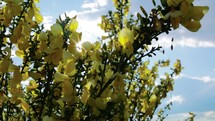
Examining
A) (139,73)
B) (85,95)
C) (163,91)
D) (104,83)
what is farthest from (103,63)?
(163,91)

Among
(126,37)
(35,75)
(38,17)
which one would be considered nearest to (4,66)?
(35,75)

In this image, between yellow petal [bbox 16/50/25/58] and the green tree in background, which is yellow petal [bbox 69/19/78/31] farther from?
yellow petal [bbox 16/50/25/58]

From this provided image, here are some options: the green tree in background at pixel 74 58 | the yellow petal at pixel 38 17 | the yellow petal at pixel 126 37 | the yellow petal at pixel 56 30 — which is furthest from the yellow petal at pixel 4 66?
the yellow petal at pixel 126 37

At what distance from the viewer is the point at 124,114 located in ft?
6.63

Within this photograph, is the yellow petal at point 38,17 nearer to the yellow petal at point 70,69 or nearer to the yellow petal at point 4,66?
the yellow petal at point 4,66

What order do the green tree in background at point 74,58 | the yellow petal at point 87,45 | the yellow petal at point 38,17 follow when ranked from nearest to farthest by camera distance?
1. the green tree in background at point 74,58
2. the yellow petal at point 87,45
3. the yellow petal at point 38,17

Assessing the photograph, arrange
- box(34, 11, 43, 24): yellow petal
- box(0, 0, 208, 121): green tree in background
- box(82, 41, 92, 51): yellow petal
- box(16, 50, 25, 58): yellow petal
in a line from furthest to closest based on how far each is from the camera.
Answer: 1. box(34, 11, 43, 24): yellow petal
2. box(16, 50, 25, 58): yellow petal
3. box(82, 41, 92, 51): yellow petal
4. box(0, 0, 208, 121): green tree in background

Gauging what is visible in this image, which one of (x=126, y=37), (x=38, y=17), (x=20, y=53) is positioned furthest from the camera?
(x=38, y=17)

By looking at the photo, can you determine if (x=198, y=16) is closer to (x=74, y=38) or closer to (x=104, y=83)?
(x=104, y=83)

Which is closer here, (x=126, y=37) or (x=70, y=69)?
(x=126, y=37)

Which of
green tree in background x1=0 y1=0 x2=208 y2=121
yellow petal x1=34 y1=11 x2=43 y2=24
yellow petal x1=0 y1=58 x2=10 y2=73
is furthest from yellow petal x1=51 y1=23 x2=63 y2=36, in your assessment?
yellow petal x1=34 y1=11 x2=43 y2=24

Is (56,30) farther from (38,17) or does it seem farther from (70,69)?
(38,17)

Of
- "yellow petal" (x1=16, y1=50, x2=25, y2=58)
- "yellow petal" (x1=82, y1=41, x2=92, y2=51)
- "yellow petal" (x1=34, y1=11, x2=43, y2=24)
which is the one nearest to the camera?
"yellow petal" (x1=82, y1=41, x2=92, y2=51)

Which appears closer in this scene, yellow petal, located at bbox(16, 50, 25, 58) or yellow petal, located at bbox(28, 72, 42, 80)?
yellow petal, located at bbox(28, 72, 42, 80)
